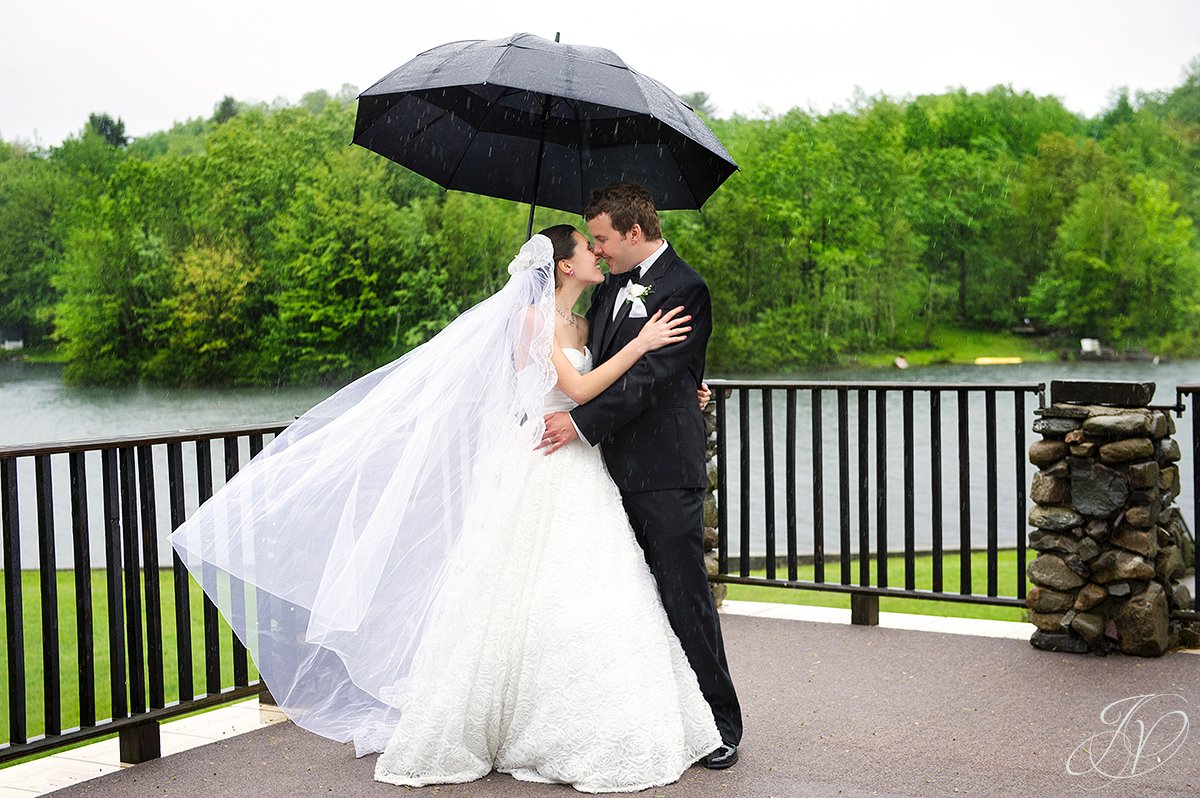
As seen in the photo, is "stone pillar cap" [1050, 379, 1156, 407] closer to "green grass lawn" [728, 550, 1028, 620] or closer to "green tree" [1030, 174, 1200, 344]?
"green grass lawn" [728, 550, 1028, 620]

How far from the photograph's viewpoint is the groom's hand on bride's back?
11.0 ft

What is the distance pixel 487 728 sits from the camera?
329 cm

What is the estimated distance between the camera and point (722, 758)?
343 centimetres

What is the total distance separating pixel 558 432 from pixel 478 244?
33393 mm

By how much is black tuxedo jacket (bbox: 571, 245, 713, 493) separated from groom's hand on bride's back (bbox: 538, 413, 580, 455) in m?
0.03

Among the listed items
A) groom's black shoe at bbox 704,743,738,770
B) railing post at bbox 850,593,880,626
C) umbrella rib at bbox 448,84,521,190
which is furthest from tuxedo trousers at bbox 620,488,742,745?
railing post at bbox 850,593,880,626

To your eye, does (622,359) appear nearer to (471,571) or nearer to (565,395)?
(565,395)

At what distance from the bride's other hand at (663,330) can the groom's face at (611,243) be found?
0.18 metres

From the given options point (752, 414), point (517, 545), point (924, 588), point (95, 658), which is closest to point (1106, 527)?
point (517, 545)

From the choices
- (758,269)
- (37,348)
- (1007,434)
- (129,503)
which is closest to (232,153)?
(37,348)

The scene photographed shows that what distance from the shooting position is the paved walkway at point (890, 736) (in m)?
3.27

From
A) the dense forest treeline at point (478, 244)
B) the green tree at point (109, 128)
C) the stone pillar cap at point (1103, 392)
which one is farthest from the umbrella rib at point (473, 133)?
the green tree at point (109, 128)

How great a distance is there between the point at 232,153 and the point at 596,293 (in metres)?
38.2

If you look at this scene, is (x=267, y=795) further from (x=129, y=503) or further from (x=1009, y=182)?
(x=1009, y=182)
